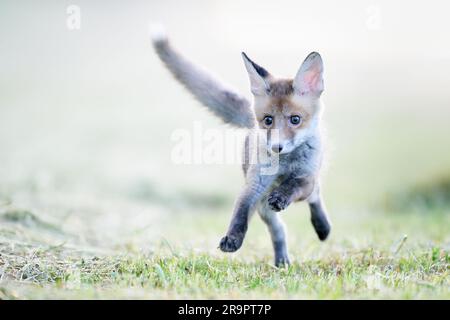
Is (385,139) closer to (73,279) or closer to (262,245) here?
(262,245)

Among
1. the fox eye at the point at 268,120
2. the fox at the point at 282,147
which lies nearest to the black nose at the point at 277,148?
the fox at the point at 282,147

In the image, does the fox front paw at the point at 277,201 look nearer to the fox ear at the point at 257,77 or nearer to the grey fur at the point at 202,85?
the fox ear at the point at 257,77

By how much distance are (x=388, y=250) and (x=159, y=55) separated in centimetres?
226

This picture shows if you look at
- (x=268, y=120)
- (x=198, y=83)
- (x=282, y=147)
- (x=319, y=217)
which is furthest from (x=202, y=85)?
(x=319, y=217)

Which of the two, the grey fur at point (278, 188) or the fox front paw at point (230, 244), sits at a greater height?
the grey fur at point (278, 188)

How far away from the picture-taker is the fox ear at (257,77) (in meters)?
4.04

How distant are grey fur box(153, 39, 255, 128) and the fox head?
0.57 meters

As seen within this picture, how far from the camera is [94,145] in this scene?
1073 cm

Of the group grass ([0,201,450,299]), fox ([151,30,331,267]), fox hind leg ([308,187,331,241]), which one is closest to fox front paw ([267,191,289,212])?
fox ([151,30,331,267])

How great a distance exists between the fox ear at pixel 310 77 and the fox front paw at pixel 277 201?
721 mm

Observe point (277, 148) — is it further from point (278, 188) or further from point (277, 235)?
point (277, 235)

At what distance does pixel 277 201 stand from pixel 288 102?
656 millimetres

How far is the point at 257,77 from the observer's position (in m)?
4.08
